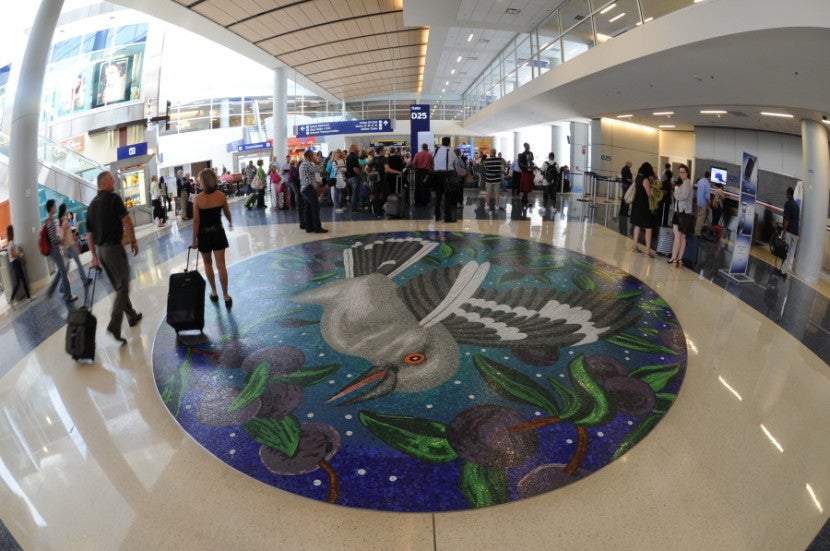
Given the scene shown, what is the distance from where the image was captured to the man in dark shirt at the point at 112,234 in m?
4.50

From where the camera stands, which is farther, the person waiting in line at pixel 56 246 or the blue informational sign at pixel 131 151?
the blue informational sign at pixel 131 151

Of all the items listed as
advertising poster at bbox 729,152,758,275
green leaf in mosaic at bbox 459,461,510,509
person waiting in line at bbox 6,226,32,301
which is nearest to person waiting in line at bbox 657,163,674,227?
advertising poster at bbox 729,152,758,275

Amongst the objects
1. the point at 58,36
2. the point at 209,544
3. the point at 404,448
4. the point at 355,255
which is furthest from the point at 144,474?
the point at 58,36

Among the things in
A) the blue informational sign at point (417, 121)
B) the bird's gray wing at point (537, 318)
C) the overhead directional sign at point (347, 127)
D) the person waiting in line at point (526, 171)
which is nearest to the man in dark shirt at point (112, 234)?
the bird's gray wing at point (537, 318)

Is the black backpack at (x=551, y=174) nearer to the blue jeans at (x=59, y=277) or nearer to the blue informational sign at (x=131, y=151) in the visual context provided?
the blue jeans at (x=59, y=277)

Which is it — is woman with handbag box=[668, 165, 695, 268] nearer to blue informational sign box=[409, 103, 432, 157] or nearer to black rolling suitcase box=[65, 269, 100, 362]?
black rolling suitcase box=[65, 269, 100, 362]

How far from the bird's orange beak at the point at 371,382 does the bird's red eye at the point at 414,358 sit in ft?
0.77

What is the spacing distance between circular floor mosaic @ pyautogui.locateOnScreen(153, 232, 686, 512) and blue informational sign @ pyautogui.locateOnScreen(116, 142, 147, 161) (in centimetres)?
1351

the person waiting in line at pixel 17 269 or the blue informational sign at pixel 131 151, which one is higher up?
the blue informational sign at pixel 131 151

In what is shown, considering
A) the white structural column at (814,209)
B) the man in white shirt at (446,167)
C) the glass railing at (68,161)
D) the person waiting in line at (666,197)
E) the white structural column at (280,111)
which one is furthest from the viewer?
the white structural column at (280,111)

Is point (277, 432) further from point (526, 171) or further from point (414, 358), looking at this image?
point (526, 171)

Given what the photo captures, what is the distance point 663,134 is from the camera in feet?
61.2

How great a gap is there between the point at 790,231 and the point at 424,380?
7.20 metres

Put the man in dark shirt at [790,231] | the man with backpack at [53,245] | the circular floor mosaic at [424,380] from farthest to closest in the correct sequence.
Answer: the man in dark shirt at [790,231] → the man with backpack at [53,245] → the circular floor mosaic at [424,380]
